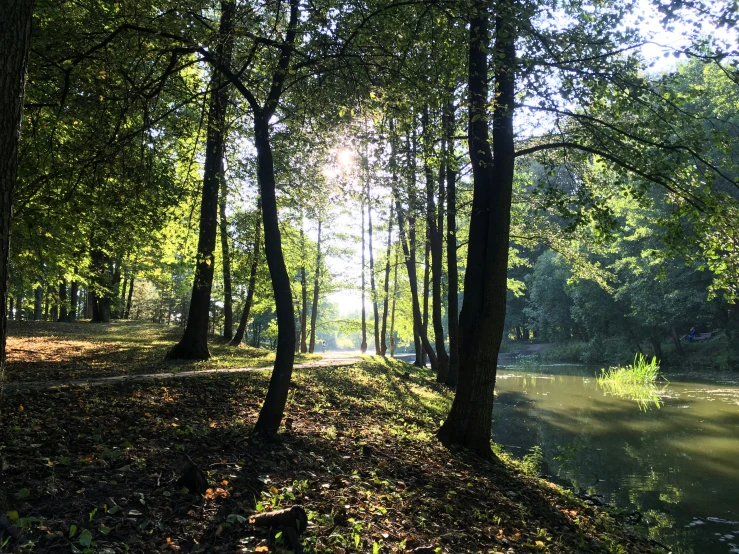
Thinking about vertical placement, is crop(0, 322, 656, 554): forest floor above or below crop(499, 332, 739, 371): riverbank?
above

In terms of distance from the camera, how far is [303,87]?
7648 mm

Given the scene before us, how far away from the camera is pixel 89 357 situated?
13.0m

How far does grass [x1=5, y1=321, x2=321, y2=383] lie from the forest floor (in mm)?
2476

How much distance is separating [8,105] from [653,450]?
42.0ft

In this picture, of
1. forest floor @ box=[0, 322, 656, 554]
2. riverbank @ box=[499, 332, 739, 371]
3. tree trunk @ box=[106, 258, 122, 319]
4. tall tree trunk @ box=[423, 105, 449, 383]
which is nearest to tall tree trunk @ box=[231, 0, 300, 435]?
forest floor @ box=[0, 322, 656, 554]

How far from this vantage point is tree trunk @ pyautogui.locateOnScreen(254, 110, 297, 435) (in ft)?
20.8

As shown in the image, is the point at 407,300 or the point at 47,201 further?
the point at 407,300

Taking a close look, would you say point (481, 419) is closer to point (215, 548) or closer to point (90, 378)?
point (215, 548)

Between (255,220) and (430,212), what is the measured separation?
5.97 metres

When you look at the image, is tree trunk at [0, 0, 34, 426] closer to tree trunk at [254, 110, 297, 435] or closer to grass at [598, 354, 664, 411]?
tree trunk at [254, 110, 297, 435]

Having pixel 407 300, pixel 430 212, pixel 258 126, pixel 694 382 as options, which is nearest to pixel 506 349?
pixel 407 300

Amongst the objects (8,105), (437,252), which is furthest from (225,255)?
(8,105)

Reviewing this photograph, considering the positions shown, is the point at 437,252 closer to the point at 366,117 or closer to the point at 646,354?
the point at 366,117

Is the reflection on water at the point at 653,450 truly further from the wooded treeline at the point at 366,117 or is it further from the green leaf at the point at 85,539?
the green leaf at the point at 85,539
